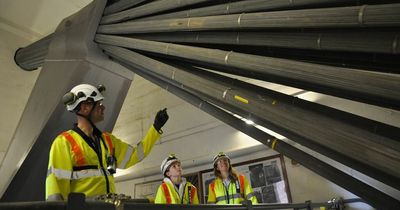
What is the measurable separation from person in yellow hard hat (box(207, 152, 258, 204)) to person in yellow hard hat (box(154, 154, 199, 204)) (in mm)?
237

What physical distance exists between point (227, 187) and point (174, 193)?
55 centimetres

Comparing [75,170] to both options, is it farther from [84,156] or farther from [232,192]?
[232,192]

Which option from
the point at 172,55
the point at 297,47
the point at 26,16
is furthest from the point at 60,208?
the point at 26,16

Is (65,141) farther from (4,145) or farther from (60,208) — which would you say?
(4,145)

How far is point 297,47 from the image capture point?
46.2 inches

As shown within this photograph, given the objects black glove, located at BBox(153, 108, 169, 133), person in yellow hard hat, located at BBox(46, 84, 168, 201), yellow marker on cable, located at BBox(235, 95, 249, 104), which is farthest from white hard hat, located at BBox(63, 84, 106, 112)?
yellow marker on cable, located at BBox(235, 95, 249, 104)

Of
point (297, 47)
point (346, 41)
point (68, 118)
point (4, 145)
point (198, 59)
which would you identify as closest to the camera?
point (346, 41)

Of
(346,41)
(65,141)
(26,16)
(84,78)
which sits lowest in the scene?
(65,141)

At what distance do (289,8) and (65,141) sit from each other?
1.26m

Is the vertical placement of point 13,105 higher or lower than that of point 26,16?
lower

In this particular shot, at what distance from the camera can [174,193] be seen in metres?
2.98

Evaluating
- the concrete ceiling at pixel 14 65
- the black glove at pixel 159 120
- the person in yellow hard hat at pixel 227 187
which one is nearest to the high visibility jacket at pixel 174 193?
the person in yellow hard hat at pixel 227 187

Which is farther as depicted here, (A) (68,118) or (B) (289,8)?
(A) (68,118)

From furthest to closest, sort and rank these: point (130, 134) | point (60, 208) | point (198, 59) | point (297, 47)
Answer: point (130, 134), point (198, 59), point (297, 47), point (60, 208)
